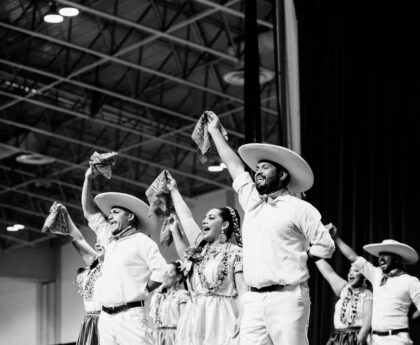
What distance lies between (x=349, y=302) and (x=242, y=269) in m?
3.11

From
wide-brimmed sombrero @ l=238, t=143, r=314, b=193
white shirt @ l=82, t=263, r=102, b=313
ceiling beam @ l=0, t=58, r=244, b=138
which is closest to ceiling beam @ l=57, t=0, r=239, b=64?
ceiling beam @ l=0, t=58, r=244, b=138

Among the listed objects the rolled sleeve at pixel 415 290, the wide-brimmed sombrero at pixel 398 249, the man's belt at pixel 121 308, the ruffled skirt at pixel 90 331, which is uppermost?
the wide-brimmed sombrero at pixel 398 249

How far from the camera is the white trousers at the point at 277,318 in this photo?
454 centimetres

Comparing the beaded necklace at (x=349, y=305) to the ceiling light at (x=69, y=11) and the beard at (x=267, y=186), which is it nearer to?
the beard at (x=267, y=186)

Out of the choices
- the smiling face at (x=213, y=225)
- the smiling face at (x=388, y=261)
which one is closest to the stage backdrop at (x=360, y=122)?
the smiling face at (x=388, y=261)

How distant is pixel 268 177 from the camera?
4828 millimetres

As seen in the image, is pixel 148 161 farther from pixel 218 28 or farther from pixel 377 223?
pixel 377 223

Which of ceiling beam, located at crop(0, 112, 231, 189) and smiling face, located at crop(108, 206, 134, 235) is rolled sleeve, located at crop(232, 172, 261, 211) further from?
ceiling beam, located at crop(0, 112, 231, 189)

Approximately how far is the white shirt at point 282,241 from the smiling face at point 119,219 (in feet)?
5.72

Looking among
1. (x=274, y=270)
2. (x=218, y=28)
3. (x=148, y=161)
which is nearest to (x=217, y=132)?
(x=274, y=270)

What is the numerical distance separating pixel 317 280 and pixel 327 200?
0.79 meters

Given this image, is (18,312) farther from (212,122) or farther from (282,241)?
(282,241)

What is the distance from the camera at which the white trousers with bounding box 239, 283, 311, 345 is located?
14.9ft

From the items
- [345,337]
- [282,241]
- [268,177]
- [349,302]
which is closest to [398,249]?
[349,302]
